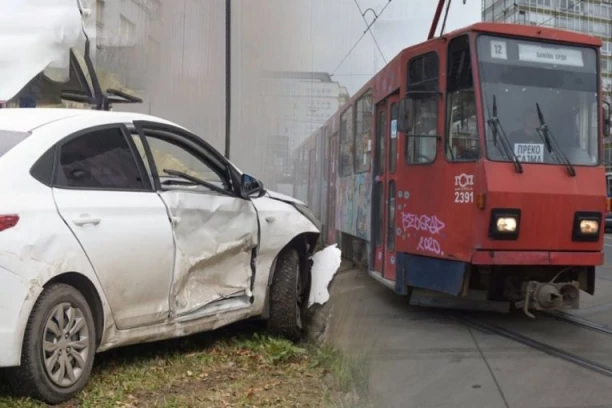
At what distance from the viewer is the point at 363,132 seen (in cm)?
963

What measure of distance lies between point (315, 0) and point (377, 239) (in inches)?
134

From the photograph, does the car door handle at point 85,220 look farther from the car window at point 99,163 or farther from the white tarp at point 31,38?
the white tarp at point 31,38

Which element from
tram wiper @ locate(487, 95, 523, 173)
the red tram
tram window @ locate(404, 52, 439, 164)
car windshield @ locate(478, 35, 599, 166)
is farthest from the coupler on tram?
tram window @ locate(404, 52, 439, 164)

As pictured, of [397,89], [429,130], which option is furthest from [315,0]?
[429,130]

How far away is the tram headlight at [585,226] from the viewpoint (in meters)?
6.29

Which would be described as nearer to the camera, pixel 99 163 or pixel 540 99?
pixel 99 163

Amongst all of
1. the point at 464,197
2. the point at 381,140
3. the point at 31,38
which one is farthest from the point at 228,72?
the point at 464,197

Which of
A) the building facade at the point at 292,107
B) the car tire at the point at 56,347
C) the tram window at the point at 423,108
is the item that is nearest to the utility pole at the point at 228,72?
the building facade at the point at 292,107

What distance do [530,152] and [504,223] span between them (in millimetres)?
771

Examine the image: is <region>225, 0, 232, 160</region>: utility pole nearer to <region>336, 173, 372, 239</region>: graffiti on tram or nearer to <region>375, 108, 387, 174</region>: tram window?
<region>375, 108, 387, 174</region>: tram window

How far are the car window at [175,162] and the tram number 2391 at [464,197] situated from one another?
2.48 meters

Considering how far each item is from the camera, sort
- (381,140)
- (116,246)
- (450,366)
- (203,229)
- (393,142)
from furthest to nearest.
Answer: (381,140)
(393,142)
(450,366)
(203,229)
(116,246)

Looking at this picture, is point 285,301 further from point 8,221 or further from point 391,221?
point 391,221

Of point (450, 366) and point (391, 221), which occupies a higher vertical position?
point (391, 221)
